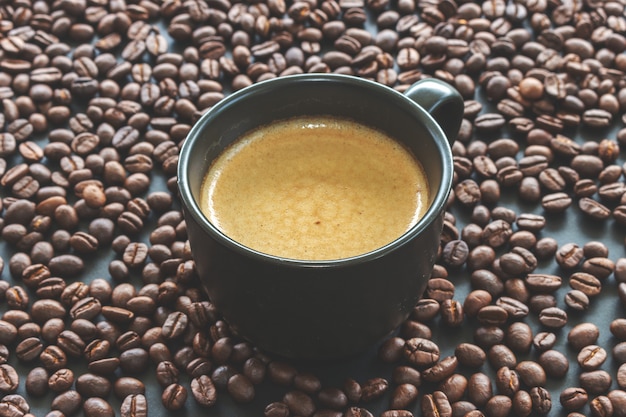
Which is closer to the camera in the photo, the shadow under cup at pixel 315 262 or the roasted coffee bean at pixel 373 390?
the shadow under cup at pixel 315 262

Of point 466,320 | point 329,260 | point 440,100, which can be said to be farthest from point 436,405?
point 440,100

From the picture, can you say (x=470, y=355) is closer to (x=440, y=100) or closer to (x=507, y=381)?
(x=507, y=381)

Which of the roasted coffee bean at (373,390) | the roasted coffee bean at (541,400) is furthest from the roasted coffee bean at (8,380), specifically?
the roasted coffee bean at (541,400)

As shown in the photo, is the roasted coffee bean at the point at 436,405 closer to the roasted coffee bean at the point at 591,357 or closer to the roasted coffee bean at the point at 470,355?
the roasted coffee bean at the point at 470,355

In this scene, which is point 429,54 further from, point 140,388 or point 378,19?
point 140,388

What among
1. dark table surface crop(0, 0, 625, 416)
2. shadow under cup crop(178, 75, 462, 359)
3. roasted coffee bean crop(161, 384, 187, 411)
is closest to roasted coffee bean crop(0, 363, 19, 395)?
dark table surface crop(0, 0, 625, 416)

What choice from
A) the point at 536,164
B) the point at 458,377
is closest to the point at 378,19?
the point at 536,164
